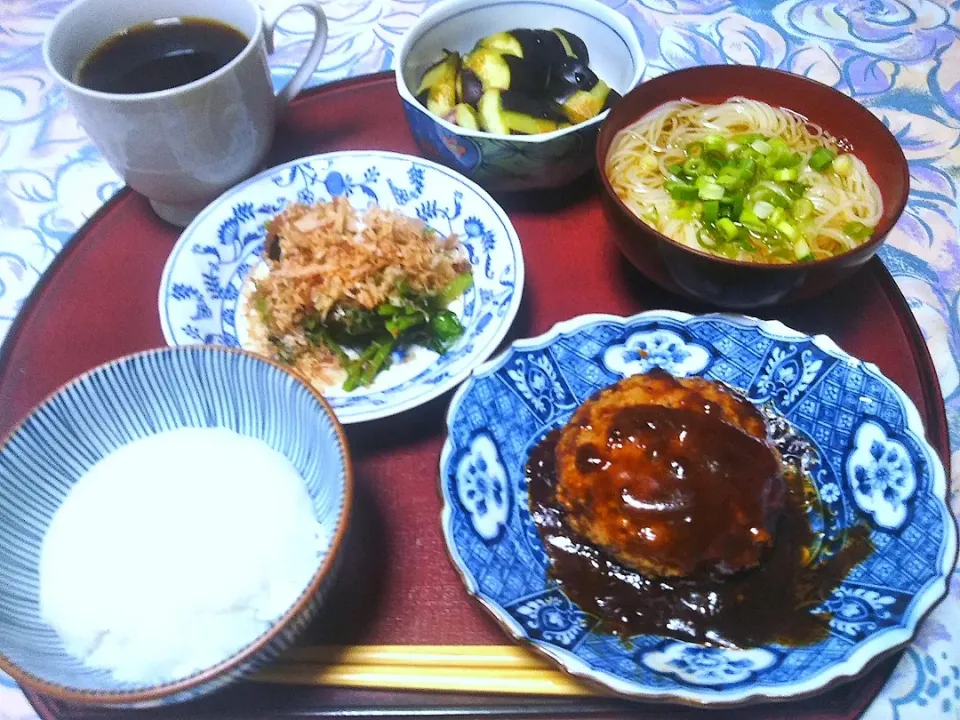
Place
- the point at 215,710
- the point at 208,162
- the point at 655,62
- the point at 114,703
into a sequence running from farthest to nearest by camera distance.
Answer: the point at 655,62 → the point at 208,162 → the point at 215,710 → the point at 114,703

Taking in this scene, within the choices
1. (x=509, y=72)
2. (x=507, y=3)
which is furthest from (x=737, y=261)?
(x=507, y=3)

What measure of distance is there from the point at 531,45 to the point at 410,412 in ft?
3.63

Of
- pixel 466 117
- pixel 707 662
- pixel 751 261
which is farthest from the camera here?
Answer: pixel 466 117

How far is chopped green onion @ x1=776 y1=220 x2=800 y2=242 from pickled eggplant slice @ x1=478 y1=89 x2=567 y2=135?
60 centimetres

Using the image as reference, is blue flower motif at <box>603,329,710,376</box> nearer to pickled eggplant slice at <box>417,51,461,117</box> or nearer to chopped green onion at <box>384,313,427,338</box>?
chopped green onion at <box>384,313,427,338</box>

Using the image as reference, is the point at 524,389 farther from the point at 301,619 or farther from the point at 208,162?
the point at 208,162

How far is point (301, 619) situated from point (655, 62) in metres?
2.19

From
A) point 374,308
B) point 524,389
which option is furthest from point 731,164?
point 374,308

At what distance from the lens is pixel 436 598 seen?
4.35 ft

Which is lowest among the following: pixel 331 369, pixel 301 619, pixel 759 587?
pixel 759 587

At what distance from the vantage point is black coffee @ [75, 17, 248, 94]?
1.74m

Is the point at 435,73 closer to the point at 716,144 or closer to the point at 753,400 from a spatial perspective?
the point at 716,144

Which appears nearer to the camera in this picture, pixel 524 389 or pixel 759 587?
pixel 759 587

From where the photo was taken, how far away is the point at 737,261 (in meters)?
1.44
